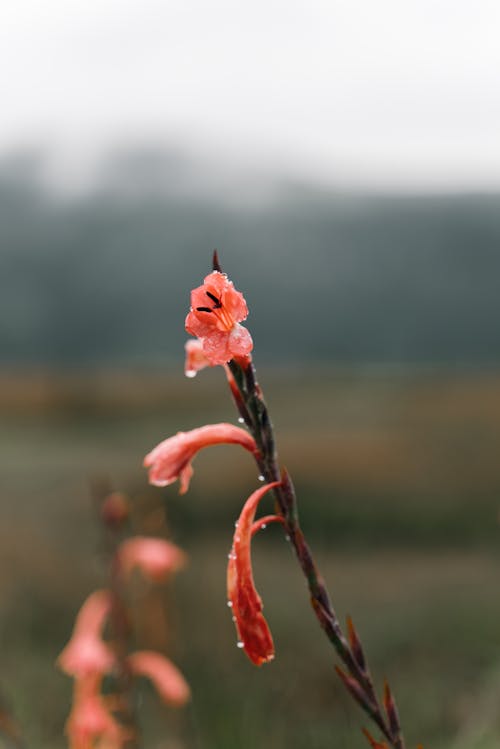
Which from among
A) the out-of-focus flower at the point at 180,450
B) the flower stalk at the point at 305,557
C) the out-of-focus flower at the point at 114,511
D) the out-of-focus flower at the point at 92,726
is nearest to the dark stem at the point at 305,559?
the flower stalk at the point at 305,557

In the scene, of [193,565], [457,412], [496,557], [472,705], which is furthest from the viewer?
[457,412]

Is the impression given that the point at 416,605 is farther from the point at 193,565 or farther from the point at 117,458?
the point at 117,458

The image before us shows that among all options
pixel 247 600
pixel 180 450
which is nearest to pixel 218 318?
pixel 180 450

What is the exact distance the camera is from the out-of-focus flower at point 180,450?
54.2 inches

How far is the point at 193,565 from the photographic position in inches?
264

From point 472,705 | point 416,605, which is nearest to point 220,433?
point 472,705

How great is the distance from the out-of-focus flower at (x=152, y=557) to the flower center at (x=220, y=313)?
5.55 feet

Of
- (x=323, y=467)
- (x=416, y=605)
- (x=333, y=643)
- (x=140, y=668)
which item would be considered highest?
(x=333, y=643)

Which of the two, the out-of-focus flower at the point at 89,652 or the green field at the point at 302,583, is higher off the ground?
the out-of-focus flower at the point at 89,652

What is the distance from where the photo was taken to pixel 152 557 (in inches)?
111

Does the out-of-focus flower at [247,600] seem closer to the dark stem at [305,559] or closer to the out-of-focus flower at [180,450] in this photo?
the dark stem at [305,559]

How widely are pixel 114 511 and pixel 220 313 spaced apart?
1.44m

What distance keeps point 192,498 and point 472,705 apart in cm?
420

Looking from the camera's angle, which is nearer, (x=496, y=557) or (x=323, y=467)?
(x=496, y=557)
